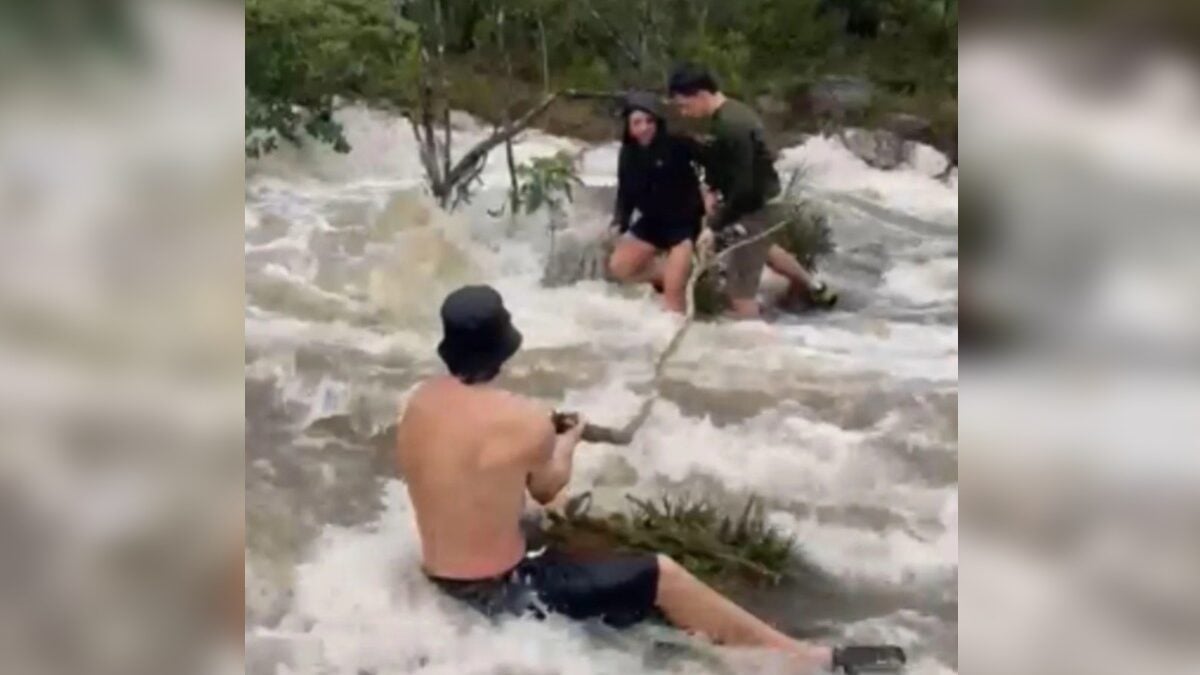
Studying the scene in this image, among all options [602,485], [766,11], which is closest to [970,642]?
[602,485]

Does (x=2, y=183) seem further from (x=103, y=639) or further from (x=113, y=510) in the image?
(x=103, y=639)

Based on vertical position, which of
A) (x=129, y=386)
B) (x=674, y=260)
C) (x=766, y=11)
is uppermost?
(x=766, y=11)

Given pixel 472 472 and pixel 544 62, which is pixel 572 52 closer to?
pixel 544 62

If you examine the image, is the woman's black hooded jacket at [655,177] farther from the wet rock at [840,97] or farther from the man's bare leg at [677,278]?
the wet rock at [840,97]

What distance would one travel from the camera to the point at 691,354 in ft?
4.26

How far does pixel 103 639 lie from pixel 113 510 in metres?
0.13

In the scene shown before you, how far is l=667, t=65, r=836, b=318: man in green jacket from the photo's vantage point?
51.3 inches

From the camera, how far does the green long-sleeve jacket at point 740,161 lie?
130 centimetres

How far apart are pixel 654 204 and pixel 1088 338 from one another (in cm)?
44

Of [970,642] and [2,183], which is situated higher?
[2,183]

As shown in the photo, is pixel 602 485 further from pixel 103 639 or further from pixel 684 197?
pixel 103 639

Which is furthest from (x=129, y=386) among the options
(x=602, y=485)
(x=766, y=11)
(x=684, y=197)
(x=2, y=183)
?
(x=766, y=11)

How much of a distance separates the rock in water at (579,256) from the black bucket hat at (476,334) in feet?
0.19

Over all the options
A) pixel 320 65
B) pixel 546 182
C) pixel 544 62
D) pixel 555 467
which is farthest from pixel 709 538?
pixel 320 65
